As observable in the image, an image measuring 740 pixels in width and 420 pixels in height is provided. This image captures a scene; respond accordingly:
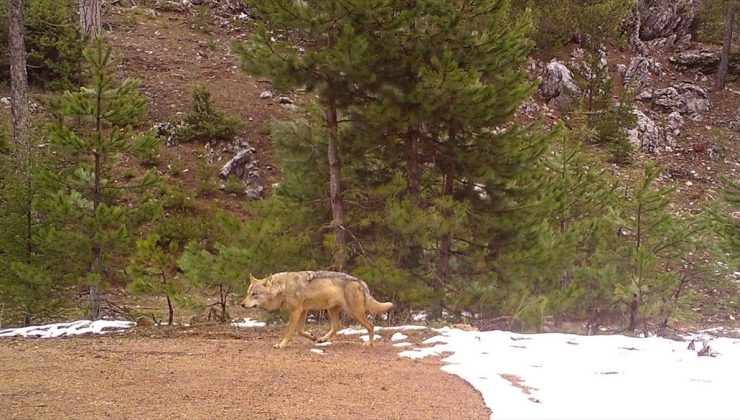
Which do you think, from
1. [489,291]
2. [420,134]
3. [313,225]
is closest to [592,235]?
[489,291]

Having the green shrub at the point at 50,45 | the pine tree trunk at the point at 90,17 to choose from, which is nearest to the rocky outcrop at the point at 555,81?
the pine tree trunk at the point at 90,17

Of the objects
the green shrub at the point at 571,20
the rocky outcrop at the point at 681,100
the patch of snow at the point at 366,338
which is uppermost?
the green shrub at the point at 571,20

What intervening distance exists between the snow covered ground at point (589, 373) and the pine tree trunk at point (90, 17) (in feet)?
66.3

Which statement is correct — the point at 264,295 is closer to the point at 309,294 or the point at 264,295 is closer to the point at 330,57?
the point at 309,294

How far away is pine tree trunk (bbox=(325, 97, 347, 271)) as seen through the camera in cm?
1109

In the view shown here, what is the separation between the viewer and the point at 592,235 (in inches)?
630

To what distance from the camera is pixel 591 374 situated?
6309 millimetres

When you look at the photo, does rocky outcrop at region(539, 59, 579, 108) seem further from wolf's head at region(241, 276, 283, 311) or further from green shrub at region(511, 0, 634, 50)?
wolf's head at region(241, 276, 283, 311)

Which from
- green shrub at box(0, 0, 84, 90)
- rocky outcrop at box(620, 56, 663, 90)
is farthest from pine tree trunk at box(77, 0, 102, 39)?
rocky outcrop at box(620, 56, 663, 90)

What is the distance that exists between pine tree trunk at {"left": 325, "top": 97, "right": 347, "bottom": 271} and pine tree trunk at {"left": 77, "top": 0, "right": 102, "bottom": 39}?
632 inches

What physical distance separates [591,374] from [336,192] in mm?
6233

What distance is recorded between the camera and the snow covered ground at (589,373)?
16.8 feet

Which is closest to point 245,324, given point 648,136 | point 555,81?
point 555,81

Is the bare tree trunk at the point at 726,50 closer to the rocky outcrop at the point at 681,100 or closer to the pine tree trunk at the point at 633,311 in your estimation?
the rocky outcrop at the point at 681,100
